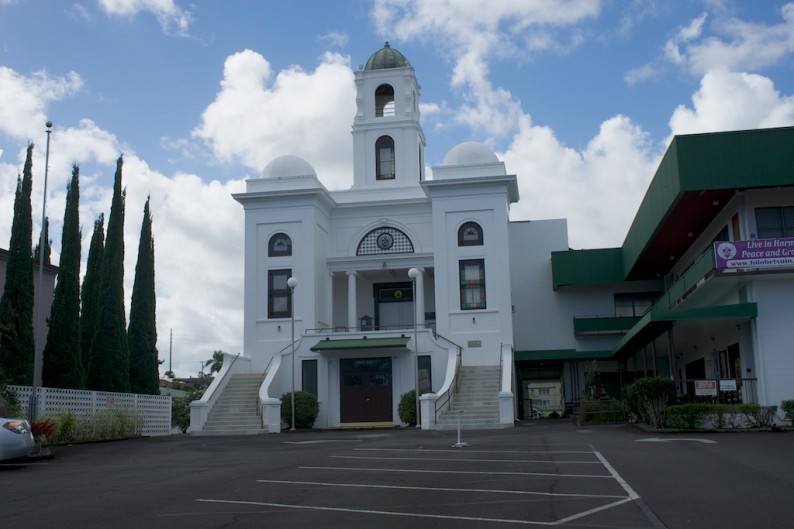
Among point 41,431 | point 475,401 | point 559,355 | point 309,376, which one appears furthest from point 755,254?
point 41,431

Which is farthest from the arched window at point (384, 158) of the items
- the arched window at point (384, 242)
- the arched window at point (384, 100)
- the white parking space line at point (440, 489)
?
the white parking space line at point (440, 489)

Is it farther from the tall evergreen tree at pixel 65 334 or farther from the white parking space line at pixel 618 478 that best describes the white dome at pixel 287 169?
the white parking space line at pixel 618 478

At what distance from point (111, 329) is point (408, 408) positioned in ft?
36.2

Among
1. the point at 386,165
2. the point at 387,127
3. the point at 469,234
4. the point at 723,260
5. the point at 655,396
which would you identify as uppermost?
the point at 387,127

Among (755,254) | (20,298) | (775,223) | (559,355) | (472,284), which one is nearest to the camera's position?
(755,254)

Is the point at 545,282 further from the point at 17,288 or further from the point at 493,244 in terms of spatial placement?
the point at 17,288

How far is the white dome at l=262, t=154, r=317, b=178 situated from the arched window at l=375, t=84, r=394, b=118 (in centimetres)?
558

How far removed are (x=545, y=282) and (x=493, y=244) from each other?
6719 mm

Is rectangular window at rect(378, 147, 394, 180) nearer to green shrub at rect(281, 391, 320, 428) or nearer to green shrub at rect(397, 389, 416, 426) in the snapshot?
green shrub at rect(281, 391, 320, 428)

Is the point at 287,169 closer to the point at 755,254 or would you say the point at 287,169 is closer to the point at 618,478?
the point at 755,254

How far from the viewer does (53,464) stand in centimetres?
1548

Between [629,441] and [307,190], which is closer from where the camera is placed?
[629,441]

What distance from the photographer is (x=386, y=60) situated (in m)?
43.1

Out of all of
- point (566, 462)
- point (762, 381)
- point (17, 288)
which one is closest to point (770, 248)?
point (762, 381)
